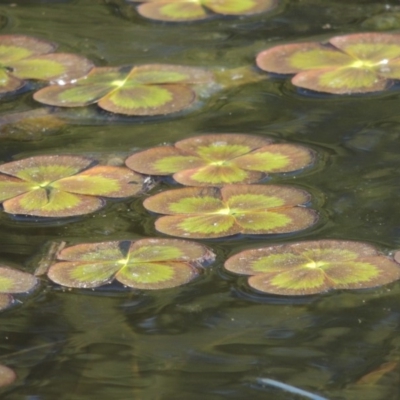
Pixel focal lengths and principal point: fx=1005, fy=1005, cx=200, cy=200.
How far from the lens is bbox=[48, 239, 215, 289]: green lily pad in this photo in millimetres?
1932

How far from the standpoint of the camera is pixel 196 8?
3391mm

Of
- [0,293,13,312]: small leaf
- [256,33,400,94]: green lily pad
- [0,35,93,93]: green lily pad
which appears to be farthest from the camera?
[0,35,93,93]: green lily pad

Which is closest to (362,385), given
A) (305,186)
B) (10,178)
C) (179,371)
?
(179,371)

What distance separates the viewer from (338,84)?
280 cm

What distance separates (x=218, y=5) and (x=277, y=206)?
1.41m

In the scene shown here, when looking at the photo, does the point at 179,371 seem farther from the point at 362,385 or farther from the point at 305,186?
the point at 305,186

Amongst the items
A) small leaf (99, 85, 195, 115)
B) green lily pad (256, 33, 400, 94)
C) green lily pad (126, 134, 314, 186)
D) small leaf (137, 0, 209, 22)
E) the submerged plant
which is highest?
small leaf (137, 0, 209, 22)

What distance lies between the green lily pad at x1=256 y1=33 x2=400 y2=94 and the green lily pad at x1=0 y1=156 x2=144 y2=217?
726 mm

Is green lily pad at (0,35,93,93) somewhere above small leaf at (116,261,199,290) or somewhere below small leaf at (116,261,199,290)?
above

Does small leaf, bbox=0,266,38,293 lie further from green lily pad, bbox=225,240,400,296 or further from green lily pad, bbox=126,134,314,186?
green lily pad, bbox=126,134,314,186

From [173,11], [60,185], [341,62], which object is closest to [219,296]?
[60,185]

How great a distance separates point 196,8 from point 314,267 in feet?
5.47

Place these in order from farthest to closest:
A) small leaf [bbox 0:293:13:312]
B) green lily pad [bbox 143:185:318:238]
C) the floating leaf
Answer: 1. the floating leaf
2. green lily pad [bbox 143:185:318:238]
3. small leaf [bbox 0:293:13:312]

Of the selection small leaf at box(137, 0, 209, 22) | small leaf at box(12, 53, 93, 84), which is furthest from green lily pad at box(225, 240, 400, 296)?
small leaf at box(137, 0, 209, 22)
